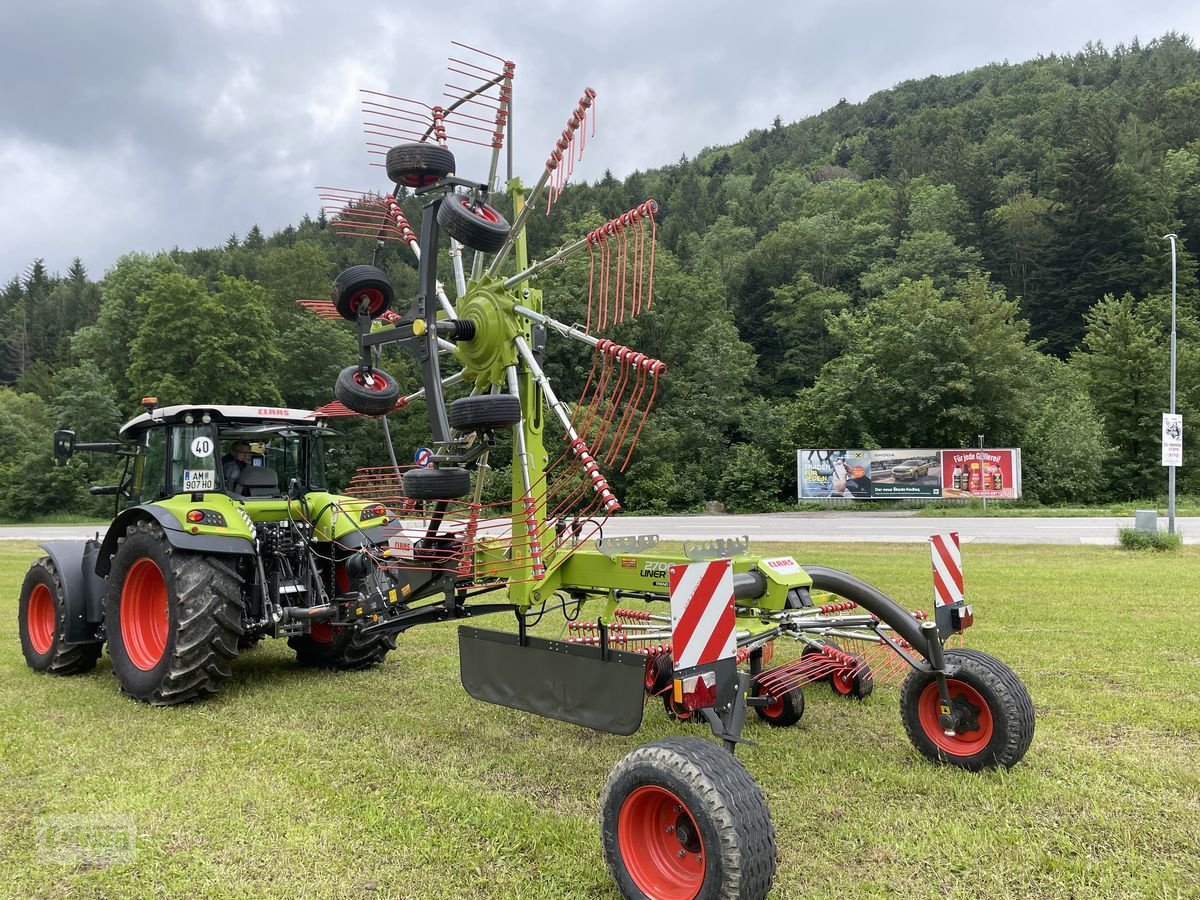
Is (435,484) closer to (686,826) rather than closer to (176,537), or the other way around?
(686,826)

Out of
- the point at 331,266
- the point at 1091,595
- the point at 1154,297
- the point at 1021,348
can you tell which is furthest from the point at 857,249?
the point at 1091,595

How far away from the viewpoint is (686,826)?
309 cm

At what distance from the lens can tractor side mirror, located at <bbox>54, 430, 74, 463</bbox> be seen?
6.40 metres

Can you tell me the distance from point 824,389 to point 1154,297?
23.0m

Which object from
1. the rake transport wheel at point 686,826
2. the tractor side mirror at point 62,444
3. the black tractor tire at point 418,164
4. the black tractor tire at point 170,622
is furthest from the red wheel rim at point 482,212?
the tractor side mirror at point 62,444

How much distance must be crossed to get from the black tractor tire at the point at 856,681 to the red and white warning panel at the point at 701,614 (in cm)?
264

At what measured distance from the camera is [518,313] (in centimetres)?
446

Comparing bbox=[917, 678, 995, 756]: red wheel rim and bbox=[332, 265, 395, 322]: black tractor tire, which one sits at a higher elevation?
bbox=[332, 265, 395, 322]: black tractor tire

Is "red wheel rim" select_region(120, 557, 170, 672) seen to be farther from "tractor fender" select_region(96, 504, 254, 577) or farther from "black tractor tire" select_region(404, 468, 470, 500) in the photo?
"black tractor tire" select_region(404, 468, 470, 500)

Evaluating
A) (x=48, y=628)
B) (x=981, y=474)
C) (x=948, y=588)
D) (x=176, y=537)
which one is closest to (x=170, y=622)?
(x=176, y=537)

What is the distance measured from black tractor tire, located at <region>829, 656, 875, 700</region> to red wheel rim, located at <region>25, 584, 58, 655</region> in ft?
21.7

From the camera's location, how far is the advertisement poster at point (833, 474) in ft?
97.3

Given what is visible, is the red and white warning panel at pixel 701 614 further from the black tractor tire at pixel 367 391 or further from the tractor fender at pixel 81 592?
the tractor fender at pixel 81 592

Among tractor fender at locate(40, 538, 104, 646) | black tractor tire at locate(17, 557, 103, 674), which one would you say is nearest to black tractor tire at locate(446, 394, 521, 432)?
tractor fender at locate(40, 538, 104, 646)
